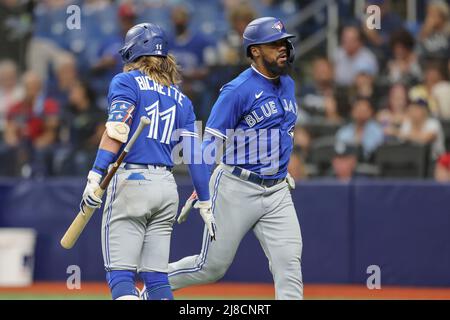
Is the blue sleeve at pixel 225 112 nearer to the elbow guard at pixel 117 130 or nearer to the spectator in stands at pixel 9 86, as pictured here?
the elbow guard at pixel 117 130

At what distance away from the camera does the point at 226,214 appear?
6.89 metres

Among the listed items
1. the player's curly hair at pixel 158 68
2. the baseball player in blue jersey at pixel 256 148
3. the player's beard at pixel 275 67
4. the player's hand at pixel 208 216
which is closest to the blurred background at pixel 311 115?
the baseball player in blue jersey at pixel 256 148

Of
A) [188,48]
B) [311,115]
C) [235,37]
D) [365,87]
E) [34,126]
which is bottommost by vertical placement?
[34,126]

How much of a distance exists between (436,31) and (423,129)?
204 centimetres

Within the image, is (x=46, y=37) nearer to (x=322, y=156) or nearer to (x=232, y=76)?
(x=232, y=76)

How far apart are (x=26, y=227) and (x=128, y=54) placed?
512 centimetres

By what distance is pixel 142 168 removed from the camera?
6230 mm

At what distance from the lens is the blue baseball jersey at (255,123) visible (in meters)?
6.82

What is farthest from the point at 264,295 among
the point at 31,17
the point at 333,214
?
the point at 31,17

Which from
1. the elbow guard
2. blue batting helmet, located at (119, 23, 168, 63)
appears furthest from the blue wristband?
blue batting helmet, located at (119, 23, 168, 63)

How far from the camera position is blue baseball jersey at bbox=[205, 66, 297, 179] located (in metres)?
6.82

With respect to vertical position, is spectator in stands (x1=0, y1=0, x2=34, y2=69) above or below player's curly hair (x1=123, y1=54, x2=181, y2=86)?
above

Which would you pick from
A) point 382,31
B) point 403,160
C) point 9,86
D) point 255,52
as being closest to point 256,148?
point 255,52

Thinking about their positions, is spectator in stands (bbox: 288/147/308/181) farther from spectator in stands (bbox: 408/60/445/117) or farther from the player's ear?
the player's ear
